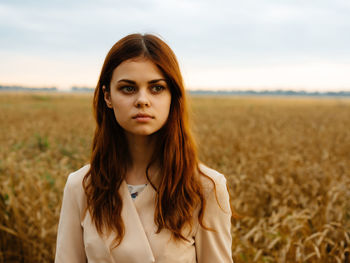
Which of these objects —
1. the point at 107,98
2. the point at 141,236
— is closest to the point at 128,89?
the point at 107,98

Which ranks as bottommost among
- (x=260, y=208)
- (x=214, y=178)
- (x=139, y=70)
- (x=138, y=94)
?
(x=260, y=208)

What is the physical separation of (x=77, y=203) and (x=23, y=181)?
2984 mm

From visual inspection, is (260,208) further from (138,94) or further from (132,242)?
(138,94)

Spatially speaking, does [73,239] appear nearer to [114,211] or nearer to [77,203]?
[77,203]

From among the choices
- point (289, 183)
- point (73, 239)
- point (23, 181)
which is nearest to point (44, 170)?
point (23, 181)

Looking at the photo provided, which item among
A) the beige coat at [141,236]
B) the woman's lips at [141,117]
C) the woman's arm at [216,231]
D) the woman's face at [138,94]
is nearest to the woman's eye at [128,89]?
the woman's face at [138,94]

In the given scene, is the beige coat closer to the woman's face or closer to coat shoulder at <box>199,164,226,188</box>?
coat shoulder at <box>199,164,226,188</box>

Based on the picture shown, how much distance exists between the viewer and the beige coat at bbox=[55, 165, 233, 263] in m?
1.51

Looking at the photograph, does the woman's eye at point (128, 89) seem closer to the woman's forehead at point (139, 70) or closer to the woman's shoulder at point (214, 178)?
the woman's forehead at point (139, 70)

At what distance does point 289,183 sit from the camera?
486cm

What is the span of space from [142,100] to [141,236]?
23.3 inches

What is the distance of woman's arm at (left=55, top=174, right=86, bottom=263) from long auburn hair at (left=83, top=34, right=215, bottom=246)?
78 millimetres

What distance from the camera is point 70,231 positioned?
65.7 inches

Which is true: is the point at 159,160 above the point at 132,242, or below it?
above
